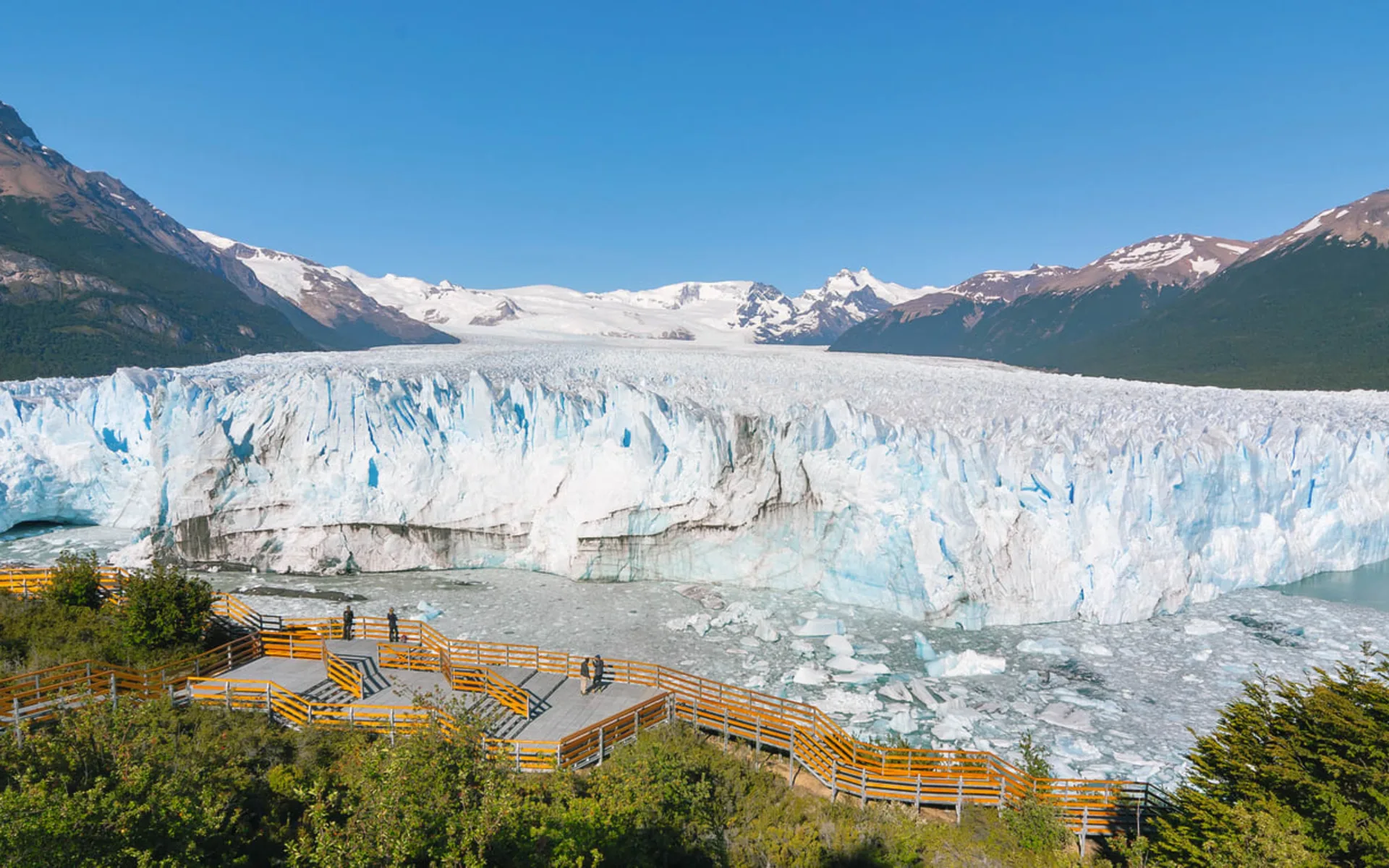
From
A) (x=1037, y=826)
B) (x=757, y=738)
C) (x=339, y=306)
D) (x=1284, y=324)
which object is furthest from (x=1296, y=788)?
(x=339, y=306)

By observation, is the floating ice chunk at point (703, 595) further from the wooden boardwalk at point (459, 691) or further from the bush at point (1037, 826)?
the bush at point (1037, 826)

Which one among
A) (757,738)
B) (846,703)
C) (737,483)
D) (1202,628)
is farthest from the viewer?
(737,483)

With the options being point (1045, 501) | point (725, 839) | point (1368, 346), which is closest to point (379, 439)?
point (725, 839)

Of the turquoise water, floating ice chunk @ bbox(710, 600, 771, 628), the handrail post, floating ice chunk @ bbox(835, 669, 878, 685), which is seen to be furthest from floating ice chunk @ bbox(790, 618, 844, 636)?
the turquoise water

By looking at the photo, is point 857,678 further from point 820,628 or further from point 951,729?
point 820,628

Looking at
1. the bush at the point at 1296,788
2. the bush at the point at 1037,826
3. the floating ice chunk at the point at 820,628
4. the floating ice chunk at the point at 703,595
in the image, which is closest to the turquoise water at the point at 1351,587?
the floating ice chunk at the point at 820,628

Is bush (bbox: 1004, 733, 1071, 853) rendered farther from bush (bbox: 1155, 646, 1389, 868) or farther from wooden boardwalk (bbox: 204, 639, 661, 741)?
wooden boardwalk (bbox: 204, 639, 661, 741)

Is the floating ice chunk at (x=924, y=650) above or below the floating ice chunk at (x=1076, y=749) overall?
above
